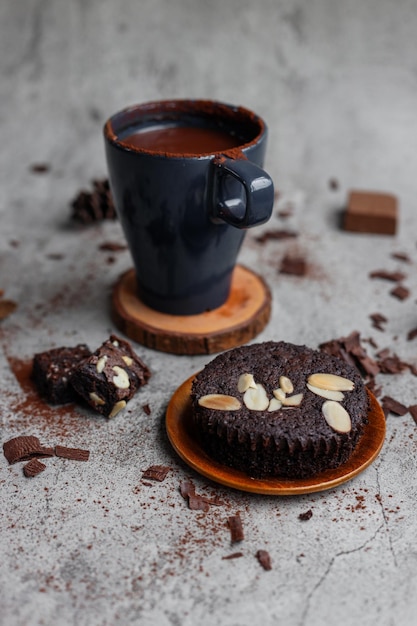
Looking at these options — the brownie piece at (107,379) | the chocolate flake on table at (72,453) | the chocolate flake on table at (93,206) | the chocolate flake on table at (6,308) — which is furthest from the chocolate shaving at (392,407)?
the chocolate flake on table at (93,206)

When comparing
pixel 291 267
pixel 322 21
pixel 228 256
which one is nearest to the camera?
pixel 228 256

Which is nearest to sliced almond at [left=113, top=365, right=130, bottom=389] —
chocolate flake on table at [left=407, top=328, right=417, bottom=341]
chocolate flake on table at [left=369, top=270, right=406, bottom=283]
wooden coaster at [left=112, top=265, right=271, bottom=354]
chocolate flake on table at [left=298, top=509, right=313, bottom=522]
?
wooden coaster at [left=112, top=265, right=271, bottom=354]

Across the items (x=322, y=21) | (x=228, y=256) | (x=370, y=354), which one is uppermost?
(x=322, y=21)

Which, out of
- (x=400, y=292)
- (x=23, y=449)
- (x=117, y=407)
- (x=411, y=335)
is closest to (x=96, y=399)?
(x=117, y=407)

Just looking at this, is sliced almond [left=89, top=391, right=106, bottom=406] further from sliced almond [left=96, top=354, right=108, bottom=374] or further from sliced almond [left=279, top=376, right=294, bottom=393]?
sliced almond [left=279, top=376, right=294, bottom=393]

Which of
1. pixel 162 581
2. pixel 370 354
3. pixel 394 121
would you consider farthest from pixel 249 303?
pixel 394 121

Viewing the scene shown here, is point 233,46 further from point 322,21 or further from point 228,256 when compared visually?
point 228,256

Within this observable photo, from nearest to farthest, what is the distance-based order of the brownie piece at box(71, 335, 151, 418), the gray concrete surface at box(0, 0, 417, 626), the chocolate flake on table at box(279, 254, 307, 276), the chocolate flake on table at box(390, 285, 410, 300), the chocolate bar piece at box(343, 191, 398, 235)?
the gray concrete surface at box(0, 0, 417, 626) < the brownie piece at box(71, 335, 151, 418) < the chocolate flake on table at box(390, 285, 410, 300) < the chocolate flake on table at box(279, 254, 307, 276) < the chocolate bar piece at box(343, 191, 398, 235)

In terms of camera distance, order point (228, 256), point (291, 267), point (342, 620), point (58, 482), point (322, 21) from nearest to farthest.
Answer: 1. point (342, 620)
2. point (58, 482)
3. point (228, 256)
4. point (291, 267)
5. point (322, 21)
